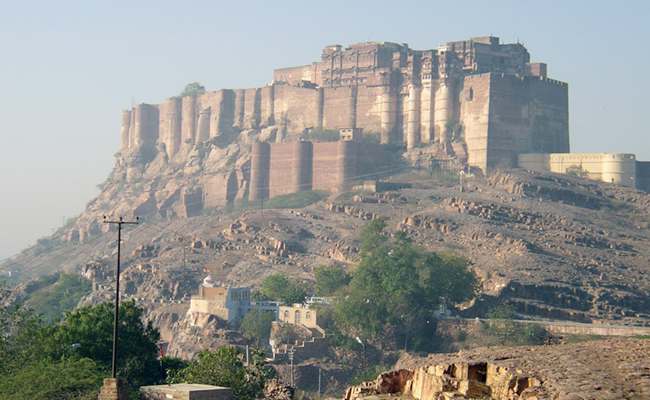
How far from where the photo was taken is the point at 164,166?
364 ft

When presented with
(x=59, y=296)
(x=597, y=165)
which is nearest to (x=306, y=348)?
(x=59, y=296)

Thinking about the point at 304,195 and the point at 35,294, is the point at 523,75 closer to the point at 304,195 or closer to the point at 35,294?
the point at 304,195

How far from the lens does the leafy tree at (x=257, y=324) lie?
57969mm

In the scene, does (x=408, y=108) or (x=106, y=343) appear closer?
(x=106, y=343)

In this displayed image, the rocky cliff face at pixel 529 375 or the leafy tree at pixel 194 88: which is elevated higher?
the leafy tree at pixel 194 88

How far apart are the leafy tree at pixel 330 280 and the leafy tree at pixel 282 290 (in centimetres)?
116

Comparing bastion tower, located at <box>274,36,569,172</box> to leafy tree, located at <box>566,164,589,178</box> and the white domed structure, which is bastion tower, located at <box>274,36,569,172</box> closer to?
leafy tree, located at <box>566,164,589,178</box>

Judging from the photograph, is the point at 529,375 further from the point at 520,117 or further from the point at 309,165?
the point at 309,165

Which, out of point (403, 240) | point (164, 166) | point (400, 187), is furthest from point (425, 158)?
point (164, 166)

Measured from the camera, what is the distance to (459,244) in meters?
71.2

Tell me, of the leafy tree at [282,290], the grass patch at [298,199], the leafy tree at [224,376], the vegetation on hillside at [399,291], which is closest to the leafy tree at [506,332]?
the vegetation on hillside at [399,291]

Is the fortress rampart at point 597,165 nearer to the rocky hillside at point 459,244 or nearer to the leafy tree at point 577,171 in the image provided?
the leafy tree at point 577,171

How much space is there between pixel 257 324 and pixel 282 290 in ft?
18.0

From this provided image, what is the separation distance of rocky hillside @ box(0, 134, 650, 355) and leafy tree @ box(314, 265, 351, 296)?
86.0 inches
